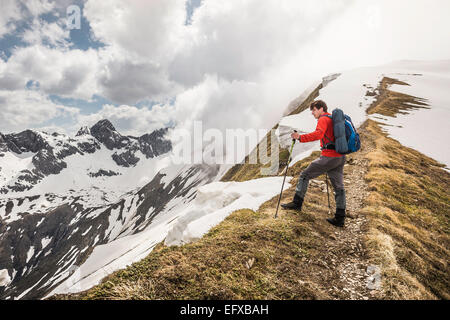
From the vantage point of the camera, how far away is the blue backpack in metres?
7.38

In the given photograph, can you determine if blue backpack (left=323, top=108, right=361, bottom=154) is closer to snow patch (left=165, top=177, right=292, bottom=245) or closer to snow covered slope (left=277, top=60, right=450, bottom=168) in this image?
snow patch (left=165, top=177, right=292, bottom=245)

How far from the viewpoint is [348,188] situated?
1334 cm

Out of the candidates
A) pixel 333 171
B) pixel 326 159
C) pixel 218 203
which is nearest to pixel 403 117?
pixel 218 203

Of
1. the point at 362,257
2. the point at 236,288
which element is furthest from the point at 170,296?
the point at 362,257

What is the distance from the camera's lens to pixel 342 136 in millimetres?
7359

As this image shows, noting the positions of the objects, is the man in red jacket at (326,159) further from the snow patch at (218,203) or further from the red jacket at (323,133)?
the snow patch at (218,203)

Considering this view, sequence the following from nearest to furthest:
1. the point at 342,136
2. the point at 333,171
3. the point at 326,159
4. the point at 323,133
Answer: the point at 342,136, the point at 323,133, the point at 326,159, the point at 333,171

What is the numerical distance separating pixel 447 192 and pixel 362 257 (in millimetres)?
15107

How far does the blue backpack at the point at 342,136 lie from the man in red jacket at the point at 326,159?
0.65 feet

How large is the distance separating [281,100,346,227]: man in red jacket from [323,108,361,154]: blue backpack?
0.65 ft

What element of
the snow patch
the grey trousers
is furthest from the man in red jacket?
the snow patch

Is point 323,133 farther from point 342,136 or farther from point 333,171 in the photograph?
point 333,171

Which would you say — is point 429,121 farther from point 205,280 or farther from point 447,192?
point 205,280

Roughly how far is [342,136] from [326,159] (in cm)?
109
